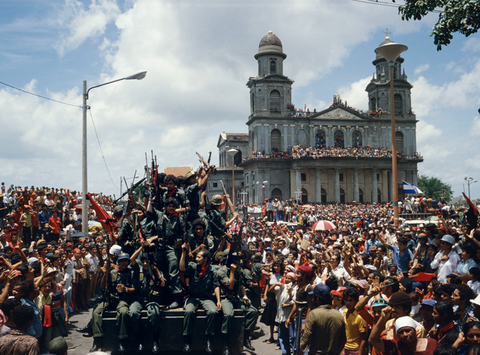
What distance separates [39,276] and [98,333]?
1.47 metres

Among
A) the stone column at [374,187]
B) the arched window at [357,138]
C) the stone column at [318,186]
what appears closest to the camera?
the stone column at [318,186]

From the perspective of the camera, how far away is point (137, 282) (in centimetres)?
842

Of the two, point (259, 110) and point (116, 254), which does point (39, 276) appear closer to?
point (116, 254)

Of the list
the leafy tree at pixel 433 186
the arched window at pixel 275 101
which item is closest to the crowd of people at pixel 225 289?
the arched window at pixel 275 101

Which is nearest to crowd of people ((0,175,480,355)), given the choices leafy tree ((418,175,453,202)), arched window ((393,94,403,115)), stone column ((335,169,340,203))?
stone column ((335,169,340,203))

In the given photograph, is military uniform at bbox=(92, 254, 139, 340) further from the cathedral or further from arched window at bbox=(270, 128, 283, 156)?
arched window at bbox=(270, 128, 283, 156)

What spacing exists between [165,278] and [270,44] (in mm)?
61978

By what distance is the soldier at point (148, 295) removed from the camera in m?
7.88

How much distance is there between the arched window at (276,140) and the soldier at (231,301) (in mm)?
57278

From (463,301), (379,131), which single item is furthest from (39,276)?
(379,131)

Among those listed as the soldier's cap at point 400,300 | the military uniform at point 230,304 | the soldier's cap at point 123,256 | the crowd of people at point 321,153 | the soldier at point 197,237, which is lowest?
the military uniform at point 230,304

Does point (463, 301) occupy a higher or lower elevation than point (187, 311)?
higher

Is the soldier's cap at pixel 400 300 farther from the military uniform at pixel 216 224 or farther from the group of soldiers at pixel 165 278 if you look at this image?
the military uniform at pixel 216 224

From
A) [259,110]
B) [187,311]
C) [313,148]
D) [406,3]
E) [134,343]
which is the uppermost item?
[259,110]
